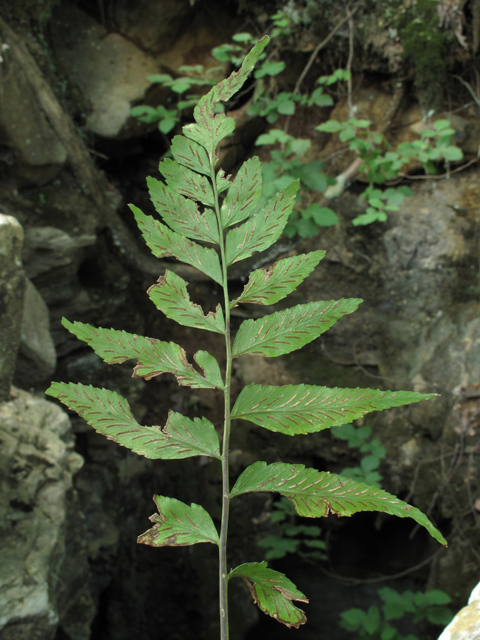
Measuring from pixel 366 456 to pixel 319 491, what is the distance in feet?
8.59

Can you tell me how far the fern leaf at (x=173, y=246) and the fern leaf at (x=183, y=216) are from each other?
0.05 feet

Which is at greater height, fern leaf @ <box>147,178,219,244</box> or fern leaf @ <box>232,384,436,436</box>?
fern leaf @ <box>147,178,219,244</box>

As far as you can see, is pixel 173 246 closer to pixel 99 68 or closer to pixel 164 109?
pixel 164 109

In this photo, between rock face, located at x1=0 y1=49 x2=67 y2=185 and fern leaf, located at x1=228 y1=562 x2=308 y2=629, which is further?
rock face, located at x1=0 y1=49 x2=67 y2=185

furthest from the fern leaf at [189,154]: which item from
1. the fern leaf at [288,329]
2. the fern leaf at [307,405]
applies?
the fern leaf at [307,405]

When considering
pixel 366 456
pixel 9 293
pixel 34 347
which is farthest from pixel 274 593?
pixel 366 456

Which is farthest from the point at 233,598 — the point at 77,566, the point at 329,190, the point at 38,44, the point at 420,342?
the point at 38,44

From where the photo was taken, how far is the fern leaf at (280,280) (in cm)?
82

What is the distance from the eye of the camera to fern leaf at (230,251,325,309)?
819 millimetres

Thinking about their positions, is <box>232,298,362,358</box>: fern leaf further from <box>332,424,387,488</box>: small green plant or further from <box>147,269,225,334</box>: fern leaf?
<box>332,424,387,488</box>: small green plant

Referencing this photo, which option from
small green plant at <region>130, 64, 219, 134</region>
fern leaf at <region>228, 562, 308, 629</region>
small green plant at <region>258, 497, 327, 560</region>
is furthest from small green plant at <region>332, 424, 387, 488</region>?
fern leaf at <region>228, 562, 308, 629</region>

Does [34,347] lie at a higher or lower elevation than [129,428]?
lower

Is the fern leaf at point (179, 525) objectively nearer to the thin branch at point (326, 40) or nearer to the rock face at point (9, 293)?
the rock face at point (9, 293)

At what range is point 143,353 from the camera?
80cm
